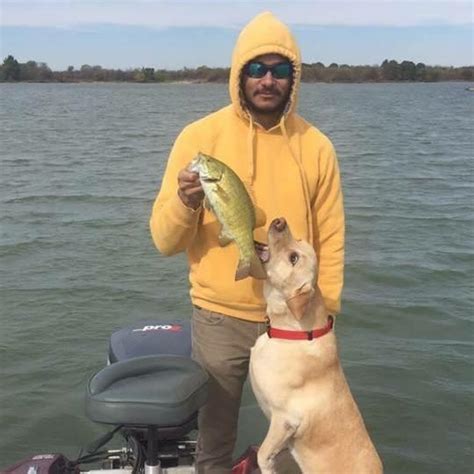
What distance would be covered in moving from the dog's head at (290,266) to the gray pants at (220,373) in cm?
45

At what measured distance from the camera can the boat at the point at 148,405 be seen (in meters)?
3.75

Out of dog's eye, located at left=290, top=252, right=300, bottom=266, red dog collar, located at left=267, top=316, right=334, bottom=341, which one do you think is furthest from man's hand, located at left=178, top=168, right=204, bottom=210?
red dog collar, located at left=267, top=316, right=334, bottom=341

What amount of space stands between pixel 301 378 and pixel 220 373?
1.93 feet

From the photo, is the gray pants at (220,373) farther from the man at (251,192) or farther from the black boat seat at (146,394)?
the black boat seat at (146,394)

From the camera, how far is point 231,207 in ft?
12.2

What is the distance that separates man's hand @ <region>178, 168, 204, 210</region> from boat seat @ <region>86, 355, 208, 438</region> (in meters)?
Result: 0.88

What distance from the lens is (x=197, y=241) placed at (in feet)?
14.0

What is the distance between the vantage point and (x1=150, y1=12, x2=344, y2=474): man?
4.17m

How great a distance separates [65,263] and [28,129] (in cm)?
2051

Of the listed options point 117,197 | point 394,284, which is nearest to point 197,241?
point 394,284

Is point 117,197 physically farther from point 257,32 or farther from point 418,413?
point 257,32

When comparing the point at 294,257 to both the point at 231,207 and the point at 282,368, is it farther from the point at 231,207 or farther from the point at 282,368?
the point at 282,368

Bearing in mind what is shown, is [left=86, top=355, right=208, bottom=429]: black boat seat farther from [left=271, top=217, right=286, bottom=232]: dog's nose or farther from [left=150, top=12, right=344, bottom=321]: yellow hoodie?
[left=271, top=217, right=286, bottom=232]: dog's nose

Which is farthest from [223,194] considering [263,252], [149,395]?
[149,395]
